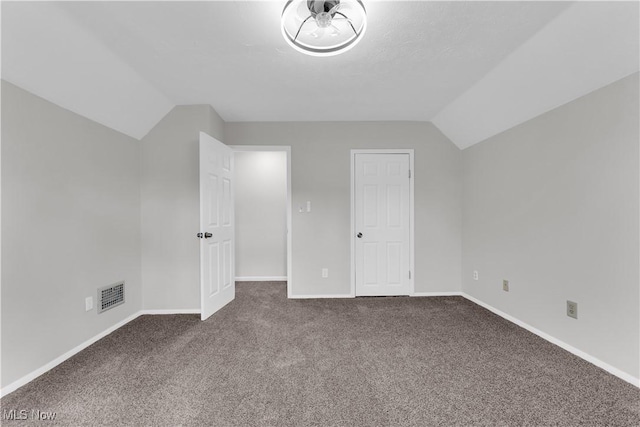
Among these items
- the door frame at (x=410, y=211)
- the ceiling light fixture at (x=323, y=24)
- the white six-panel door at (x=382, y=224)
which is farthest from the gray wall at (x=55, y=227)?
the white six-panel door at (x=382, y=224)

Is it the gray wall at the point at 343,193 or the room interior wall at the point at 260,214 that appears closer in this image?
the gray wall at the point at 343,193

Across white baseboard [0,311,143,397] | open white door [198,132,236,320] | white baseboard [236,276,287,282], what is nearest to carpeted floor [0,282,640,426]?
white baseboard [0,311,143,397]

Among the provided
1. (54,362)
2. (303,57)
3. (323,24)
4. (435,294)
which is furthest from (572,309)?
(54,362)

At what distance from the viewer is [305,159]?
135 inches

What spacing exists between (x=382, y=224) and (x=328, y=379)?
2.16 m

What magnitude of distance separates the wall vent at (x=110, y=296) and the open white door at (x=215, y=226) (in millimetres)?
802

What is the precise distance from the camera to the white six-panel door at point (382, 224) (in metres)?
3.47

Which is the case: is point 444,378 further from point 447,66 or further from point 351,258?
point 447,66

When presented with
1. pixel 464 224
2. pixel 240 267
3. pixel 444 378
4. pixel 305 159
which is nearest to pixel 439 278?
pixel 464 224

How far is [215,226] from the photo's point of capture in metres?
2.90

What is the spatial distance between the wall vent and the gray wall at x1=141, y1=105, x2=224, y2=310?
30 centimetres

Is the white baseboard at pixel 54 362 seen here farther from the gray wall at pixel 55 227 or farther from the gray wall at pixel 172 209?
the gray wall at pixel 172 209

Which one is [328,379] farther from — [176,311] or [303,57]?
[303,57]

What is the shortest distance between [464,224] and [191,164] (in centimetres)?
357
